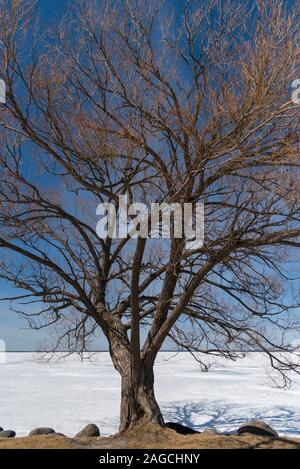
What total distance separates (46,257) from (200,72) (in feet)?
9.91

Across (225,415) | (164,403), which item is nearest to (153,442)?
A: (225,415)

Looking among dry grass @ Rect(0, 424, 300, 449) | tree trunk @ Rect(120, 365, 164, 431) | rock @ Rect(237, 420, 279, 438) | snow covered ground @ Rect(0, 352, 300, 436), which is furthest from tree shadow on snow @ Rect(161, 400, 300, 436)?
dry grass @ Rect(0, 424, 300, 449)

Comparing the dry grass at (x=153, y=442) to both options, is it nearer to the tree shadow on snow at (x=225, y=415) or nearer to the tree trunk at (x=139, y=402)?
the tree trunk at (x=139, y=402)

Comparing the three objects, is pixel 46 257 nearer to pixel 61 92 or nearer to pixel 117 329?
pixel 117 329

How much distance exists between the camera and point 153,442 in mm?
5246

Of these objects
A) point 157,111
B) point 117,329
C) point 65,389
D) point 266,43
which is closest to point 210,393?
point 65,389

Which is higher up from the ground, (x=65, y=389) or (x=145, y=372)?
(x=145, y=372)

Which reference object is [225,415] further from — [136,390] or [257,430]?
[136,390]

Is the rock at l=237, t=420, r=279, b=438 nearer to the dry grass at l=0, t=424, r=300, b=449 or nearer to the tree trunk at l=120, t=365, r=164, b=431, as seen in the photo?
the dry grass at l=0, t=424, r=300, b=449

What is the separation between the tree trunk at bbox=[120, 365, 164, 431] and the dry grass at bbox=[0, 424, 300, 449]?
156mm

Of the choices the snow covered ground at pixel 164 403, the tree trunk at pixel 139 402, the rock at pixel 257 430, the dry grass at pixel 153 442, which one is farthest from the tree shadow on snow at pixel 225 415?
the dry grass at pixel 153 442

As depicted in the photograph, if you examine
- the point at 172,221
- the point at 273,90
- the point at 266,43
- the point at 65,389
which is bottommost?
the point at 65,389

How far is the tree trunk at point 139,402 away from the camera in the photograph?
588 centimetres

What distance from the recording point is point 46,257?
6.07 metres
